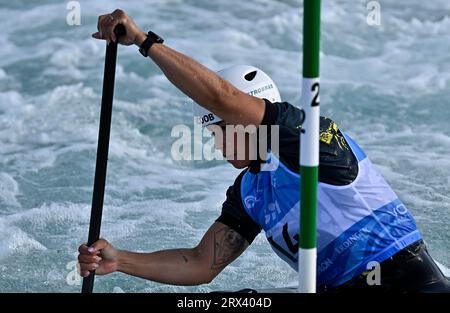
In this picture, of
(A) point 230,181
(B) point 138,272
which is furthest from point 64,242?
(B) point 138,272

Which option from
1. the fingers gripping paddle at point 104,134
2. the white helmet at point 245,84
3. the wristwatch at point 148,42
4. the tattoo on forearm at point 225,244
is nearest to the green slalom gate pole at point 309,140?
the wristwatch at point 148,42

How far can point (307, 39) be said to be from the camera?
297cm

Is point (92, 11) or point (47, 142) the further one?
point (92, 11)

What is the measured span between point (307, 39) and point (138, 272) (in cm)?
178

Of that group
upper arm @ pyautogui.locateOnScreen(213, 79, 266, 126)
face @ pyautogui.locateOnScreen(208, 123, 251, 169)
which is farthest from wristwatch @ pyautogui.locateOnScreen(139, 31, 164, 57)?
face @ pyautogui.locateOnScreen(208, 123, 251, 169)

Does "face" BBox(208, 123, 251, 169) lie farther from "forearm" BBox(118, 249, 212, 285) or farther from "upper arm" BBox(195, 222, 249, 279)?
"forearm" BBox(118, 249, 212, 285)

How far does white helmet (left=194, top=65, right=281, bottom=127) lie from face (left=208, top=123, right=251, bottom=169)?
70 mm

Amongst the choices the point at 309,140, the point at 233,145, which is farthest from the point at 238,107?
the point at 309,140

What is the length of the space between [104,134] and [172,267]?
81cm

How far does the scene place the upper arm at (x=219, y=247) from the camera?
4.47 metres

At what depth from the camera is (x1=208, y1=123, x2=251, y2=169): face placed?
4.04 metres

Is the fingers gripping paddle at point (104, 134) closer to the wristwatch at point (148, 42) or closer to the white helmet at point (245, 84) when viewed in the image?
the wristwatch at point (148, 42)

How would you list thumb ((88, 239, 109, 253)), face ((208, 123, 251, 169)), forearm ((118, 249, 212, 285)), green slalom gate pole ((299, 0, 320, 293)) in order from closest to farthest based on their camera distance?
green slalom gate pole ((299, 0, 320, 293))
face ((208, 123, 251, 169))
thumb ((88, 239, 109, 253))
forearm ((118, 249, 212, 285))
